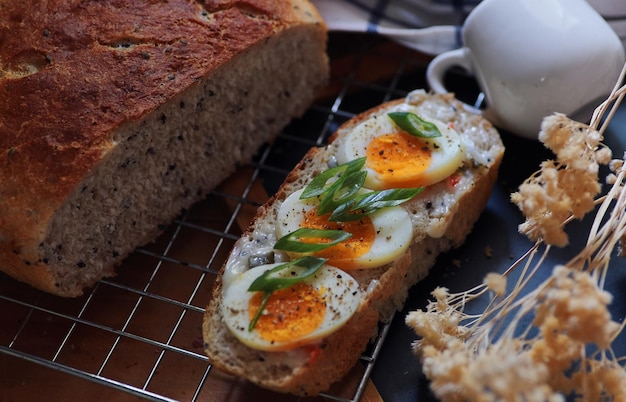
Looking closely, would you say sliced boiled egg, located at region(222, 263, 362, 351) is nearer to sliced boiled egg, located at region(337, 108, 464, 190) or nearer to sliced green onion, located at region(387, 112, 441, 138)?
sliced boiled egg, located at region(337, 108, 464, 190)

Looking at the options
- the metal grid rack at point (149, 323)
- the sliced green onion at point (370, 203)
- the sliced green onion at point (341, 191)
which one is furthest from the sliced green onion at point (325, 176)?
the metal grid rack at point (149, 323)

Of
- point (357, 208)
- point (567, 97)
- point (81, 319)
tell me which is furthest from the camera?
point (567, 97)

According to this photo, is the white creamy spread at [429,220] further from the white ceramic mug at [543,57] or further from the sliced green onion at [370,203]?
the white ceramic mug at [543,57]

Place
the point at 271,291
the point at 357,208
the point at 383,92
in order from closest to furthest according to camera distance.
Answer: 1. the point at 271,291
2. the point at 357,208
3. the point at 383,92

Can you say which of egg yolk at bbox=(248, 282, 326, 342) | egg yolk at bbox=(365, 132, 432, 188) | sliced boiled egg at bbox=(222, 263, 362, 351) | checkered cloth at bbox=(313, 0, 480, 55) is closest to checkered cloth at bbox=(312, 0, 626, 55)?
A: checkered cloth at bbox=(313, 0, 480, 55)

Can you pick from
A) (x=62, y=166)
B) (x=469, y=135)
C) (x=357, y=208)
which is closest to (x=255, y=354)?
(x=357, y=208)

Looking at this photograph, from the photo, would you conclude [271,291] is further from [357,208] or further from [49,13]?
[49,13]

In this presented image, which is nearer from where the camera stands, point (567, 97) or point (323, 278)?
point (323, 278)

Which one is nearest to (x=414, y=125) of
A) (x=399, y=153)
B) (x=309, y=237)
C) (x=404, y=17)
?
(x=399, y=153)
